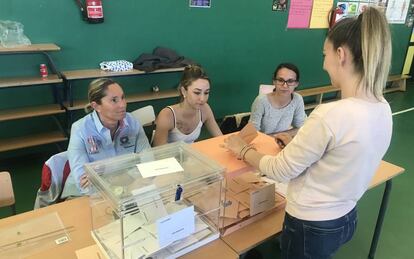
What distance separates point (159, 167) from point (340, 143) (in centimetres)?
62

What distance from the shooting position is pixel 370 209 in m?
2.79

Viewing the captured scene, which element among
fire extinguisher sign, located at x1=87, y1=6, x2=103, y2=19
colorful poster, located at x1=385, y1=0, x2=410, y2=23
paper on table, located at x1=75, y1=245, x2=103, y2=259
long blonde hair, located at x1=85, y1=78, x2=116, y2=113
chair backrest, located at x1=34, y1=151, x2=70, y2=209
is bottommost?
chair backrest, located at x1=34, y1=151, x2=70, y2=209

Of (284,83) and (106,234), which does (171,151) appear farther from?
(284,83)

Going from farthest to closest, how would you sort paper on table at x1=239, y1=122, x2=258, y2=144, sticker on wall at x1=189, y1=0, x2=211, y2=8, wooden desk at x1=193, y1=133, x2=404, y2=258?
sticker on wall at x1=189, y1=0, x2=211, y2=8
paper on table at x1=239, y1=122, x2=258, y2=144
wooden desk at x1=193, y1=133, x2=404, y2=258

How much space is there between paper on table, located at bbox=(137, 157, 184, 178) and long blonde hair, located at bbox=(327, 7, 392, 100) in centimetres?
68

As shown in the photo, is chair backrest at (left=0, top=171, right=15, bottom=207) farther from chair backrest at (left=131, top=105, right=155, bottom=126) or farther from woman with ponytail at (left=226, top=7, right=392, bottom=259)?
woman with ponytail at (left=226, top=7, right=392, bottom=259)

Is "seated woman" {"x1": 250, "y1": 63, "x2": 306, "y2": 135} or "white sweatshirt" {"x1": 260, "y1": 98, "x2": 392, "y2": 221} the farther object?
"seated woman" {"x1": 250, "y1": 63, "x2": 306, "y2": 135}

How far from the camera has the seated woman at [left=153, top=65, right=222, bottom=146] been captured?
2180 millimetres

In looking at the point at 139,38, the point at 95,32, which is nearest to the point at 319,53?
the point at 139,38

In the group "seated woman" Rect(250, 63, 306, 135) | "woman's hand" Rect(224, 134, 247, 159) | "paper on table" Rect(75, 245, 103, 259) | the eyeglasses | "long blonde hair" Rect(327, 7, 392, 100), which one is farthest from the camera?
"seated woman" Rect(250, 63, 306, 135)

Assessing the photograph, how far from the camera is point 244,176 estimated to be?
160cm

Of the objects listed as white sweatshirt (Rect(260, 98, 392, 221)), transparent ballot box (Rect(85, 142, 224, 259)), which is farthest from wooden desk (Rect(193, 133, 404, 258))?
white sweatshirt (Rect(260, 98, 392, 221))

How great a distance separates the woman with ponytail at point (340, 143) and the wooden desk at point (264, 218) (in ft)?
0.61

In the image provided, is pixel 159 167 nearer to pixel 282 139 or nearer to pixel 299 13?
pixel 282 139
